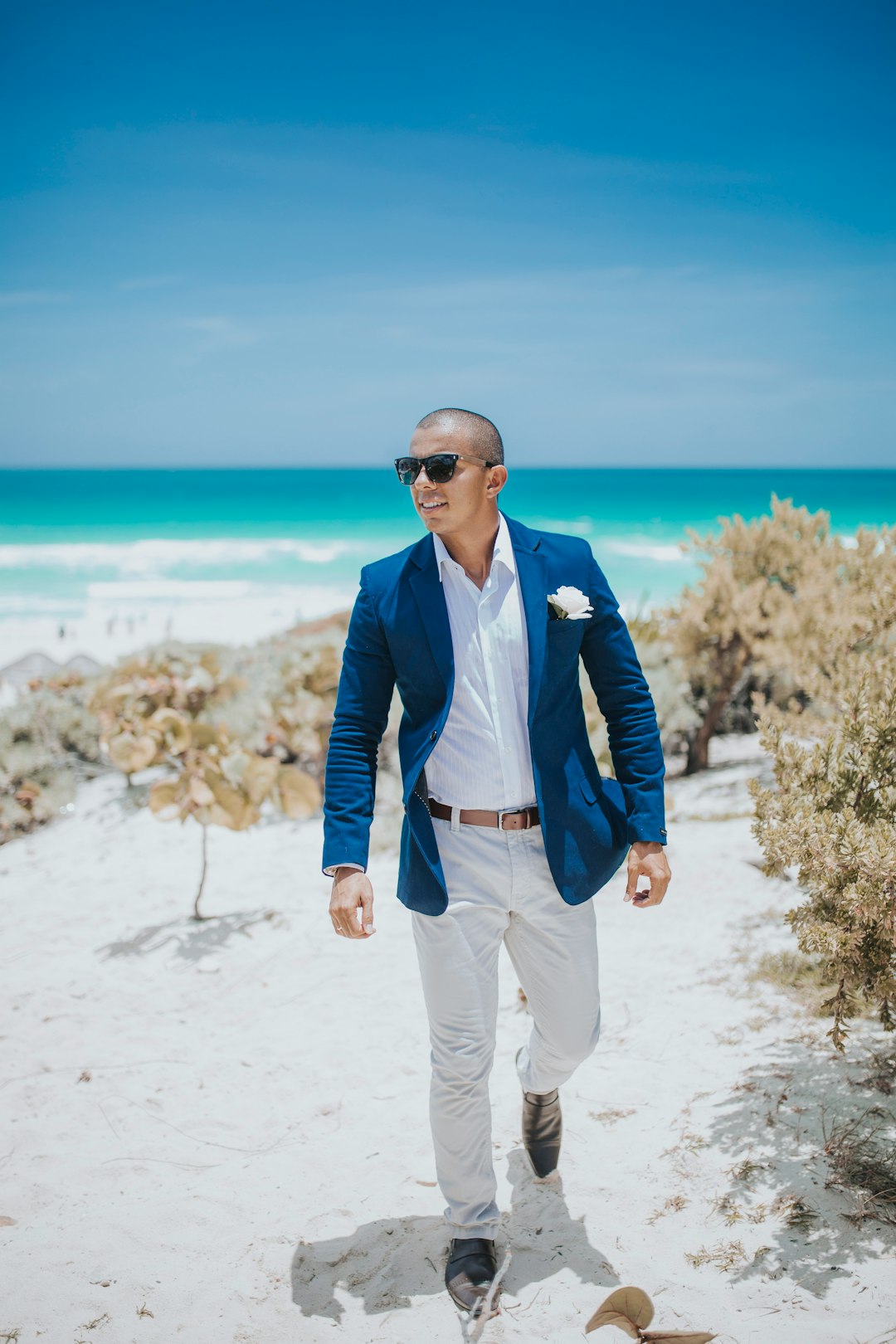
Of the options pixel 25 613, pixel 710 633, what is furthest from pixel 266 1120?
pixel 25 613

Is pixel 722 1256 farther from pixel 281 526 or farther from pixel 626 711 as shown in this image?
pixel 281 526

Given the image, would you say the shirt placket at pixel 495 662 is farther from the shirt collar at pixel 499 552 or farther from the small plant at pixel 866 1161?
the small plant at pixel 866 1161

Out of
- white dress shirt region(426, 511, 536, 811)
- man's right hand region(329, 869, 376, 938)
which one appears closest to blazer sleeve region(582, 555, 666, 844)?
white dress shirt region(426, 511, 536, 811)

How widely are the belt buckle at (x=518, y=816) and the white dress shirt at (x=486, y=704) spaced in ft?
0.05

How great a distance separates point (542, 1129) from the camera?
279 cm

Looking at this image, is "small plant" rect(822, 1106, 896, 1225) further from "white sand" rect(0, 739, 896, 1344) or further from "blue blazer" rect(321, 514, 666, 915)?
"blue blazer" rect(321, 514, 666, 915)

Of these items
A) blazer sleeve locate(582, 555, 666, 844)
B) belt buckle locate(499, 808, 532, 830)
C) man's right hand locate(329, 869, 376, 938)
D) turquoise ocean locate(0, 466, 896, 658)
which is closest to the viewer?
man's right hand locate(329, 869, 376, 938)

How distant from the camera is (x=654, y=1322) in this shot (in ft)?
7.47

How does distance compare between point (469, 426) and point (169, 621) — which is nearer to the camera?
point (469, 426)

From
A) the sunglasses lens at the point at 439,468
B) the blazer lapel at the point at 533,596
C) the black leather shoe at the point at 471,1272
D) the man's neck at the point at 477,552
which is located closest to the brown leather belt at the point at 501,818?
the blazer lapel at the point at 533,596

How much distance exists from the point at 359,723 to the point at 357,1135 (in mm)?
1698

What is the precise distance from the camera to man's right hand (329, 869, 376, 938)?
2281 mm

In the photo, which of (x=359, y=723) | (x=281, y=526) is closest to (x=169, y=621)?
(x=359, y=723)

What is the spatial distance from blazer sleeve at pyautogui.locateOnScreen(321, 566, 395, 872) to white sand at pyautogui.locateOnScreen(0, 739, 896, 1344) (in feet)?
4.25
